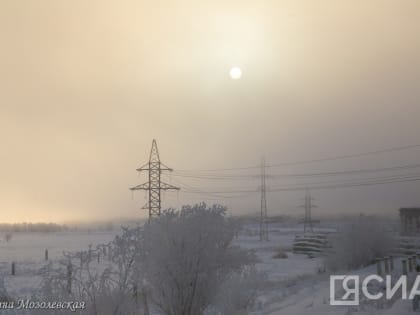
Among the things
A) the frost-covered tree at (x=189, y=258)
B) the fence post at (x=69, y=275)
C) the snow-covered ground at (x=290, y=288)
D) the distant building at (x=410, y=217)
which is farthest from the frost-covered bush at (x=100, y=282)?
the distant building at (x=410, y=217)

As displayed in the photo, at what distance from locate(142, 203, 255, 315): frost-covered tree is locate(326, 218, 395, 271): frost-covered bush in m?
24.5

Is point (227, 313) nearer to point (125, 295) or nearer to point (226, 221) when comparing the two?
point (226, 221)

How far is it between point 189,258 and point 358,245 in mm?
27170

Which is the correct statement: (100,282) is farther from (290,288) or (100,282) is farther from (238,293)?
(290,288)

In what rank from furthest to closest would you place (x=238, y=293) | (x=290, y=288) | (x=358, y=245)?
1. (x=358, y=245)
2. (x=290, y=288)
3. (x=238, y=293)

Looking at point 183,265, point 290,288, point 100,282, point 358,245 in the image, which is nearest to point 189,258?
point 183,265

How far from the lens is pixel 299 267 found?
41438mm

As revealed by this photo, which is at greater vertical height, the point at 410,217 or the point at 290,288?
the point at 410,217

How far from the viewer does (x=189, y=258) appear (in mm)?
13383

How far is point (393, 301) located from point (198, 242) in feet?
23.9

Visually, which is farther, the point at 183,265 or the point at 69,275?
the point at 183,265

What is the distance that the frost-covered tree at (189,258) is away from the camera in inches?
517

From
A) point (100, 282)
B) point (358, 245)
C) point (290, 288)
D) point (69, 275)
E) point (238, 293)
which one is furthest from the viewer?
point (358, 245)

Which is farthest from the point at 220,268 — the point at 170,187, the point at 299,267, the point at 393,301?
the point at 299,267
